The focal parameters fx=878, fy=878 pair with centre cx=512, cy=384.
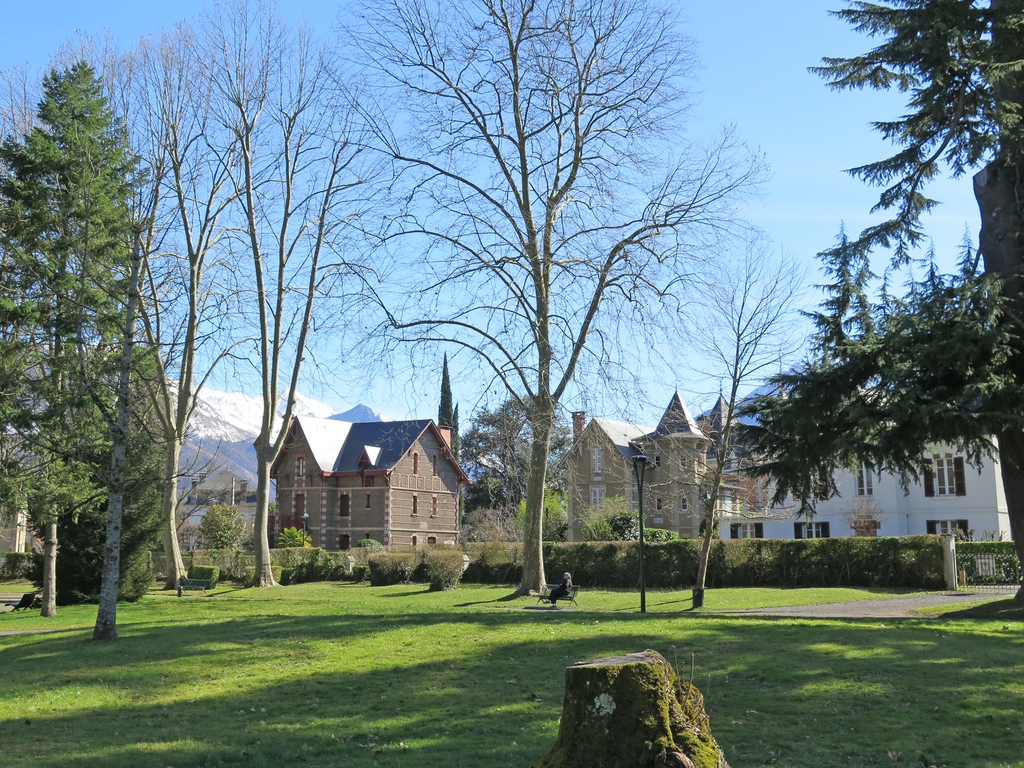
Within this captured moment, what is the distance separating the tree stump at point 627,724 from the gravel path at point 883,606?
13.8 meters

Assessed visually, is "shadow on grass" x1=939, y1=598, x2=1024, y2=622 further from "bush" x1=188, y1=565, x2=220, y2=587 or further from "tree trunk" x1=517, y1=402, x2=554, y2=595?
"bush" x1=188, y1=565, x2=220, y2=587

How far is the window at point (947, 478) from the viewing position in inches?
1736

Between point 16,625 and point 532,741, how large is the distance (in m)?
17.6

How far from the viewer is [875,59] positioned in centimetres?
1764

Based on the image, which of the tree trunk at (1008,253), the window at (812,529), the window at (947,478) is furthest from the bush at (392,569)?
the window at (947,478)

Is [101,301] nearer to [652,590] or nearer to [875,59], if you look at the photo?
[875,59]

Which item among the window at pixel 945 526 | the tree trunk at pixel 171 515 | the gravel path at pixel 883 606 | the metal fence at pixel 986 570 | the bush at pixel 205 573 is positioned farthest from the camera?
the window at pixel 945 526

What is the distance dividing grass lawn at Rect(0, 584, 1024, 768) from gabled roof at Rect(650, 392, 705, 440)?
15792 mm

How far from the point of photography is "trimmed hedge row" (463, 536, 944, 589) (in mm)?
29094

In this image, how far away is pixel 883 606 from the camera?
2112cm

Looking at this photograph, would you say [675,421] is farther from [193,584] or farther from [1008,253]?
[193,584]

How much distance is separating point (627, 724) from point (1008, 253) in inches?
636

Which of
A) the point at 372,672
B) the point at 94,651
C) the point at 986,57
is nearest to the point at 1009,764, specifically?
the point at 372,672

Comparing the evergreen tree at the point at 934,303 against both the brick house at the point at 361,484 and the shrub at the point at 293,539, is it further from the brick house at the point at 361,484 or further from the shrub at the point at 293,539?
the brick house at the point at 361,484
